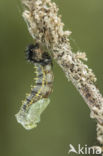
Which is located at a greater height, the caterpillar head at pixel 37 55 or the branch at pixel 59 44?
the caterpillar head at pixel 37 55

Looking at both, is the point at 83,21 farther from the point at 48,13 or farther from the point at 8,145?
the point at 48,13

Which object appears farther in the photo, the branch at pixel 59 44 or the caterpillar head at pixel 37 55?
the caterpillar head at pixel 37 55

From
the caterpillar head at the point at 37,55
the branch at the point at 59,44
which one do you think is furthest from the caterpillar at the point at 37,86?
the branch at the point at 59,44

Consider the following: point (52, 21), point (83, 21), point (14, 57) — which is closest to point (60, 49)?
point (52, 21)

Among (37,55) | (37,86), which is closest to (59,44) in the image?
(37,55)

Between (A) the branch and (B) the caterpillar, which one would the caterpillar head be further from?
(A) the branch

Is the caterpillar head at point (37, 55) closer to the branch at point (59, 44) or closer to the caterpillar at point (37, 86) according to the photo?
the caterpillar at point (37, 86)

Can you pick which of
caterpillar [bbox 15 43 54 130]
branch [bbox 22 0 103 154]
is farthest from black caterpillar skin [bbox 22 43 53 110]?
branch [bbox 22 0 103 154]
